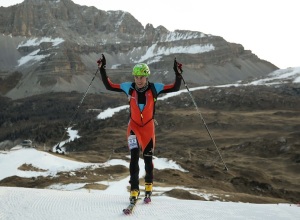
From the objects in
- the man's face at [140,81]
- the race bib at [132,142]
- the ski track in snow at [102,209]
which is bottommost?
the ski track in snow at [102,209]

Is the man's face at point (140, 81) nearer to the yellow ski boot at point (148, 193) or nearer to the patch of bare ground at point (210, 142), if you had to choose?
the yellow ski boot at point (148, 193)

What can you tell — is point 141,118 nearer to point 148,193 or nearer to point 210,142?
point 148,193

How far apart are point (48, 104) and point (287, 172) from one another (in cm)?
12696

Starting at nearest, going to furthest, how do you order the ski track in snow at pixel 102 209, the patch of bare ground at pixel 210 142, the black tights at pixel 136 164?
the ski track in snow at pixel 102 209
the black tights at pixel 136 164
the patch of bare ground at pixel 210 142

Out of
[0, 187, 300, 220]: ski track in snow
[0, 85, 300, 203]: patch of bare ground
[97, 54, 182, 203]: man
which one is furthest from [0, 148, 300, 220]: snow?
[0, 85, 300, 203]: patch of bare ground

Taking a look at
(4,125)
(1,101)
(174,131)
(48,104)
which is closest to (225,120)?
(174,131)

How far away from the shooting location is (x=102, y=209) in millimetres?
7656

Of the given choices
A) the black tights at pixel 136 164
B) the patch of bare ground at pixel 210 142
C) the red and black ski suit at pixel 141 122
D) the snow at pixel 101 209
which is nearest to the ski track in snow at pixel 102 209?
the snow at pixel 101 209

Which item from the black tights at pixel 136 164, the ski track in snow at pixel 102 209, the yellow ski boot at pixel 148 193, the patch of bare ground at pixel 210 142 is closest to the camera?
the ski track in snow at pixel 102 209

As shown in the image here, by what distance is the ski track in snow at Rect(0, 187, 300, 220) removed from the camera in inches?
284

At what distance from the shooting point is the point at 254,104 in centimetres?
10625

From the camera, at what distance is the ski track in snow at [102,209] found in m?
7.21

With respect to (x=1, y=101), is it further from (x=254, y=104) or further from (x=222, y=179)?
(x=222, y=179)

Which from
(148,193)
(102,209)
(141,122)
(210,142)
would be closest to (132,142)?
(141,122)
